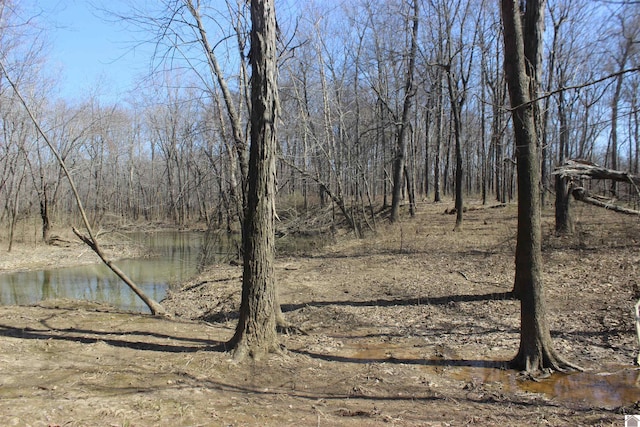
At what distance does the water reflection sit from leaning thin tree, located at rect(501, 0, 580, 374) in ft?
30.0

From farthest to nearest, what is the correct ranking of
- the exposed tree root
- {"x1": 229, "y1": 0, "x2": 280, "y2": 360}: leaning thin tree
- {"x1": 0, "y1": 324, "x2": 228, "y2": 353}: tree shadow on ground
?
{"x1": 0, "y1": 324, "x2": 228, "y2": 353}: tree shadow on ground, {"x1": 229, "y1": 0, "x2": 280, "y2": 360}: leaning thin tree, the exposed tree root

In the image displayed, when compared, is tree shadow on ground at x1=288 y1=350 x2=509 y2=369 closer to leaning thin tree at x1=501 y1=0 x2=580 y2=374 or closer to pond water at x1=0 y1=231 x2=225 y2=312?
leaning thin tree at x1=501 y1=0 x2=580 y2=374

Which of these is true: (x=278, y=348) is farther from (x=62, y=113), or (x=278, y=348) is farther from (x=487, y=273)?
(x=62, y=113)

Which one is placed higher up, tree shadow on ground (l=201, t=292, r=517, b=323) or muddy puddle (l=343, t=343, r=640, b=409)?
tree shadow on ground (l=201, t=292, r=517, b=323)

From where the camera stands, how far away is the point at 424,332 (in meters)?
7.26

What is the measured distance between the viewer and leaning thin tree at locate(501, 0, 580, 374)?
17.5 ft

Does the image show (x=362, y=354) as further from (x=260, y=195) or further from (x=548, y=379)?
(x=260, y=195)

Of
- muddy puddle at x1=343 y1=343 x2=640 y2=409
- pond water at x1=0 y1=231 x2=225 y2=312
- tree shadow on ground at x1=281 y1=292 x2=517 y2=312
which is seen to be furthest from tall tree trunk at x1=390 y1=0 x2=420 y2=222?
muddy puddle at x1=343 y1=343 x2=640 y2=409

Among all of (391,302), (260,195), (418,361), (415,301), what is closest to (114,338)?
(260,195)

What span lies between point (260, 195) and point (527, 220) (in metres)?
3.35

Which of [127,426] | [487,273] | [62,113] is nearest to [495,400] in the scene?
[127,426]

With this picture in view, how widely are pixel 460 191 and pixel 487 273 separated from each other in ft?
20.6

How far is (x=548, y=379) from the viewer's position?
5.14 m

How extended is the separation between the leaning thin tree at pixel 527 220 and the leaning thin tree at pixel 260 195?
2.97 metres
